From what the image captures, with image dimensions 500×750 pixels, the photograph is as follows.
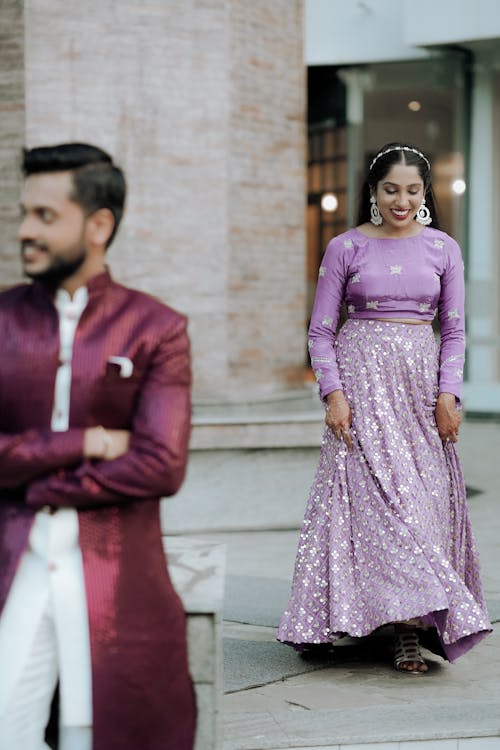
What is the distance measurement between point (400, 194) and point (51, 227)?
7.77ft

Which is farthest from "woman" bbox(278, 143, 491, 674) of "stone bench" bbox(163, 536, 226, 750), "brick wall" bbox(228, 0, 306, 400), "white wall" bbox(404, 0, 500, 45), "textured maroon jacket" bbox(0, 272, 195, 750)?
"white wall" bbox(404, 0, 500, 45)

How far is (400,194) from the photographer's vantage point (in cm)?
468

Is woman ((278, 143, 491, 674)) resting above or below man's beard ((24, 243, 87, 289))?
below

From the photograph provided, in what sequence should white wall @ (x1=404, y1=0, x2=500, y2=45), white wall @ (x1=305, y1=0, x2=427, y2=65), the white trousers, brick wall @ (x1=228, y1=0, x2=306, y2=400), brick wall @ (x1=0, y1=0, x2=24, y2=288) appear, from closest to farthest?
the white trousers < brick wall @ (x1=0, y1=0, x2=24, y2=288) < brick wall @ (x1=228, y1=0, x2=306, y2=400) < white wall @ (x1=404, y1=0, x2=500, y2=45) < white wall @ (x1=305, y1=0, x2=427, y2=65)

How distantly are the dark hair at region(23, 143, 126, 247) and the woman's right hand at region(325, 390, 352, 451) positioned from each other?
2294mm

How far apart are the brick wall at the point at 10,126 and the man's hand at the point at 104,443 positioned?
235 inches

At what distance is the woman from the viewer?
4.66 metres

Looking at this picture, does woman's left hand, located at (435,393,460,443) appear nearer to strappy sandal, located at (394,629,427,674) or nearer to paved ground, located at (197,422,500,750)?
strappy sandal, located at (394,629,427,674)

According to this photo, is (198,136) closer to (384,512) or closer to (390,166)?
(390,166)

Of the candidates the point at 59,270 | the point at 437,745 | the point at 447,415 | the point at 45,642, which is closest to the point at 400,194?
the point at 447,415

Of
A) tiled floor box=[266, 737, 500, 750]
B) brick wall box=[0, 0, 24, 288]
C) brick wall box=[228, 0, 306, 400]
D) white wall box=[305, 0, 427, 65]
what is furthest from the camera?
white wall box=[305, 0, 427, 65]

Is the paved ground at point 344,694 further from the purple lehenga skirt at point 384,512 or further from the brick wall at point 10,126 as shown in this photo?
the brick wall at point 10,126

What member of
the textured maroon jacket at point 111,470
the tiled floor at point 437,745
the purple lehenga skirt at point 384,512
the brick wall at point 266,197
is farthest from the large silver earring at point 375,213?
the brick wall at point 266,197

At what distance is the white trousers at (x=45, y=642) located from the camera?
97.6 inches
